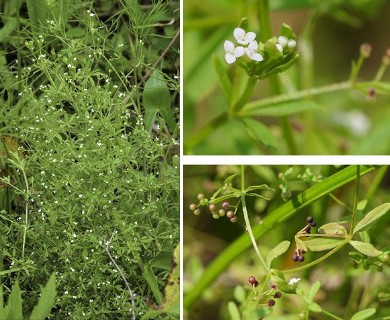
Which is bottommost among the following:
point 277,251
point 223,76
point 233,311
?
point 233,311

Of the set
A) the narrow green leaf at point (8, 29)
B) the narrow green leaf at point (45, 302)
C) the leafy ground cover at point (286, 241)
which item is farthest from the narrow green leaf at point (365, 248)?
the narrow green leaf at point (8, 29)

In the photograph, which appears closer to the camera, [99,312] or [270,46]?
[270,46]

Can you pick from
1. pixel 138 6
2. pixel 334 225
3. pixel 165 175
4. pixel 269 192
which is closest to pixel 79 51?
pixel 138 6

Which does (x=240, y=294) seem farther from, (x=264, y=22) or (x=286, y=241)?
(x=264, y=22)

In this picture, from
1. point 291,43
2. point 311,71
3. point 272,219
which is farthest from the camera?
point 311,71

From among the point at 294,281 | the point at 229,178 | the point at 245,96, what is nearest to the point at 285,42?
the point at 245,96

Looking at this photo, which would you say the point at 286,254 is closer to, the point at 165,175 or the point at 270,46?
the point at 165,175
